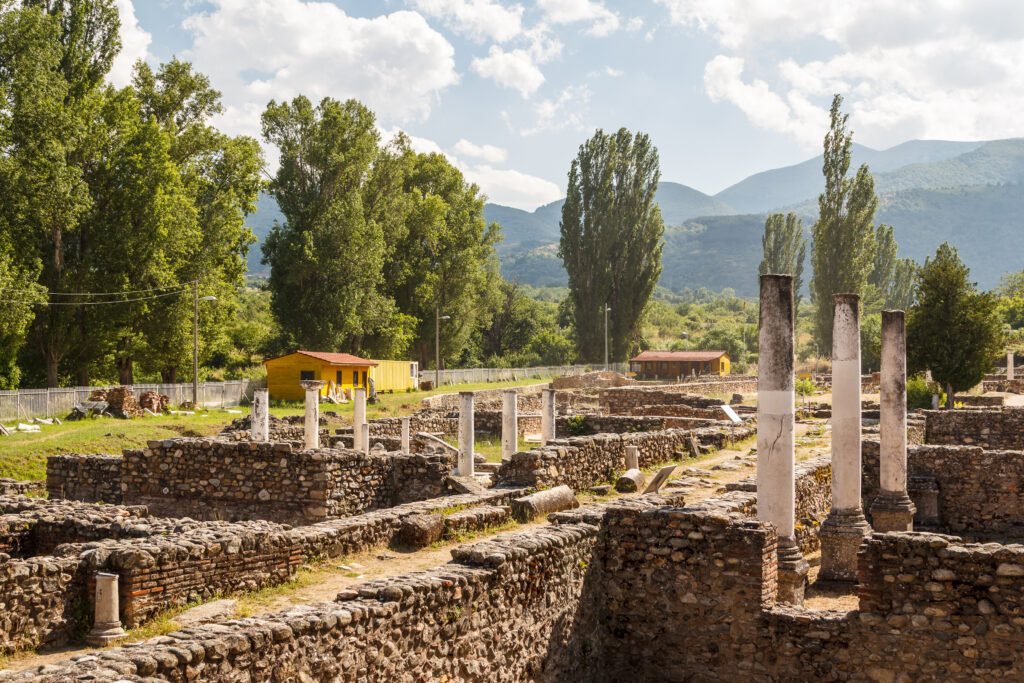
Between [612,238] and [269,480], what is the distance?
178 feet

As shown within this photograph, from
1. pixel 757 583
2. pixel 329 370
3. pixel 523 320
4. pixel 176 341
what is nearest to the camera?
pixel 757 583

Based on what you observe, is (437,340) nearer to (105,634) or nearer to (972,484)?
(972,484)

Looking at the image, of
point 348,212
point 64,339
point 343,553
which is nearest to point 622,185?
point 348,212

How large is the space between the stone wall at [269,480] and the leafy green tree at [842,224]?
159 feet

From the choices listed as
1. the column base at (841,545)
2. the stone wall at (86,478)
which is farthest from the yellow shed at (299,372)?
the column base at (841,545)

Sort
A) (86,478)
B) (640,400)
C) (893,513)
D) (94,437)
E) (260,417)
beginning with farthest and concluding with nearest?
(640,400), (94,437), (260,417), (86,478), (893,513)

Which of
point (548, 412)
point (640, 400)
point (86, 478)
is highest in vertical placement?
point (548, 412)

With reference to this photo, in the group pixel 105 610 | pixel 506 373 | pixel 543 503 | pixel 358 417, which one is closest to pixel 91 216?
pixel 358 417

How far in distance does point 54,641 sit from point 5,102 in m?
29.7

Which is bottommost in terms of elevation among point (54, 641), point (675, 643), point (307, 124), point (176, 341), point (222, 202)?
point (675, 643)

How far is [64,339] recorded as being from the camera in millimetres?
33906

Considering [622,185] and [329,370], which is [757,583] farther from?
[622,185]

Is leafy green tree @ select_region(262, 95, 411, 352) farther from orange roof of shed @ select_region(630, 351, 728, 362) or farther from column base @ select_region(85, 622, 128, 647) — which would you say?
column base @ select_region(85, 622, 128, 647)

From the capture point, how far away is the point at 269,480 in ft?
45.5
